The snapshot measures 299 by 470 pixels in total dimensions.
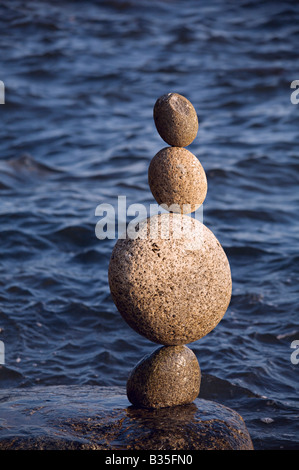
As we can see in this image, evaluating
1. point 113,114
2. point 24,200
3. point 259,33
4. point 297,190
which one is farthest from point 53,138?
point 259,33

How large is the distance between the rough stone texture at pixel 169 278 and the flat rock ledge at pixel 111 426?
570 millimetres

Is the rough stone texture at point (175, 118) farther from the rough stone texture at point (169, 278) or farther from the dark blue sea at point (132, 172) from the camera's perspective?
the dark blue sea at point (132, 172)

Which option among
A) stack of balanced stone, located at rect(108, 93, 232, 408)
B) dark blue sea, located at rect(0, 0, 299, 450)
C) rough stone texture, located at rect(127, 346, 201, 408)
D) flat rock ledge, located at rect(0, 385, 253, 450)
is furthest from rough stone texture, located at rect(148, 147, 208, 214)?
dark blue sea, located at rect(0, 0, 299, 450)

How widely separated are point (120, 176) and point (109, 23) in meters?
9.69

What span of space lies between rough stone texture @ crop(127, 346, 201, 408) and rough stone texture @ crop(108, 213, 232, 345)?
0.21m

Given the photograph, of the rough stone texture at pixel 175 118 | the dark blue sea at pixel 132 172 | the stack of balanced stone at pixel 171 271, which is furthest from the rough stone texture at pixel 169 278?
the dark blue sea at pixel 132 172

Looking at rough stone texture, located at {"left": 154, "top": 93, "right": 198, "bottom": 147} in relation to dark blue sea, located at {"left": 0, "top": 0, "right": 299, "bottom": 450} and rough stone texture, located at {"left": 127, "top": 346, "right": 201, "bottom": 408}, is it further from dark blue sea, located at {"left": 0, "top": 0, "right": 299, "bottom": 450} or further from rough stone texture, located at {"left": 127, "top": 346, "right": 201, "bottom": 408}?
dark blue sea, located at {"left": 0, "top": 0, "right": 299, "bottom": 450}

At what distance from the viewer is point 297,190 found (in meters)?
10.8

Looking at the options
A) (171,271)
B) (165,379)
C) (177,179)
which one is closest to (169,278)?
(171,271)

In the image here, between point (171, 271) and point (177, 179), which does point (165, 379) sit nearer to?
point (171, 271)

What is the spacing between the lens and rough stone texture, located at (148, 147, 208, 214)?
4.13 meters

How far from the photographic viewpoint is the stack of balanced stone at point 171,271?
4.00 metres

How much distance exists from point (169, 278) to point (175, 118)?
1060 mm

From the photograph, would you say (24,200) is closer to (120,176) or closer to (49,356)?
(120,176)
